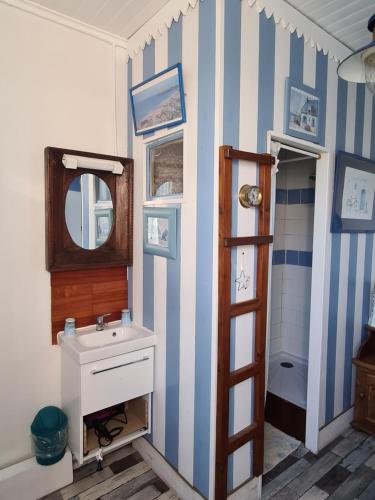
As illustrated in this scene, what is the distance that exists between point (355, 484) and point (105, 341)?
1753 mm

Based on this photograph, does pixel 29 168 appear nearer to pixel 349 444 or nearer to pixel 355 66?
pixel 355 66

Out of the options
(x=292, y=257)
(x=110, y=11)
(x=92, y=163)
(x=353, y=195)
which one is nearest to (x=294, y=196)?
(x=292, y=257)

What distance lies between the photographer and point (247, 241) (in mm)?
1640

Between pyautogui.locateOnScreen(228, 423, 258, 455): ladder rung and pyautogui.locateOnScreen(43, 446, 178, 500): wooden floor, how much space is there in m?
0.51

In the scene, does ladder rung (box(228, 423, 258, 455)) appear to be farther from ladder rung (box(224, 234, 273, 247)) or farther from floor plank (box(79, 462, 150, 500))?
ladder rung (box(224, 234, 273, 247))

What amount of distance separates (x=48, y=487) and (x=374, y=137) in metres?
3.24

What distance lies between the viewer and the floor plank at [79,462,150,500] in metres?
1.88

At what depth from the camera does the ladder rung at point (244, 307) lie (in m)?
1.64

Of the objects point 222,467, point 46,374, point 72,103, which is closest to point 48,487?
point 46,374

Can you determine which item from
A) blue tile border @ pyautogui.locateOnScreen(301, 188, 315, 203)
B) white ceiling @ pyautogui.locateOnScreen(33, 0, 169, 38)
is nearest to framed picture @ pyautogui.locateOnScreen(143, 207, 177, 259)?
white ceiling @ pyautogui.locateOnScreen(33, 0, 169, 38)

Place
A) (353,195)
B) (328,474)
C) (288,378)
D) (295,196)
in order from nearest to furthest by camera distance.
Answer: (328,474) < (353,195) < (288,378) < (295,196)

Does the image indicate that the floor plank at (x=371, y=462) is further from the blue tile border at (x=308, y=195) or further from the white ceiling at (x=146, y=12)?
the white ceiling at (x=146, y=12)

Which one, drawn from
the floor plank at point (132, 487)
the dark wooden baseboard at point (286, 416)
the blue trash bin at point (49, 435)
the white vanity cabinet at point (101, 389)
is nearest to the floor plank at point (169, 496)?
the floor plank at point (132, 487)

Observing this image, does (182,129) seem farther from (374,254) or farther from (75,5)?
(374,254)
